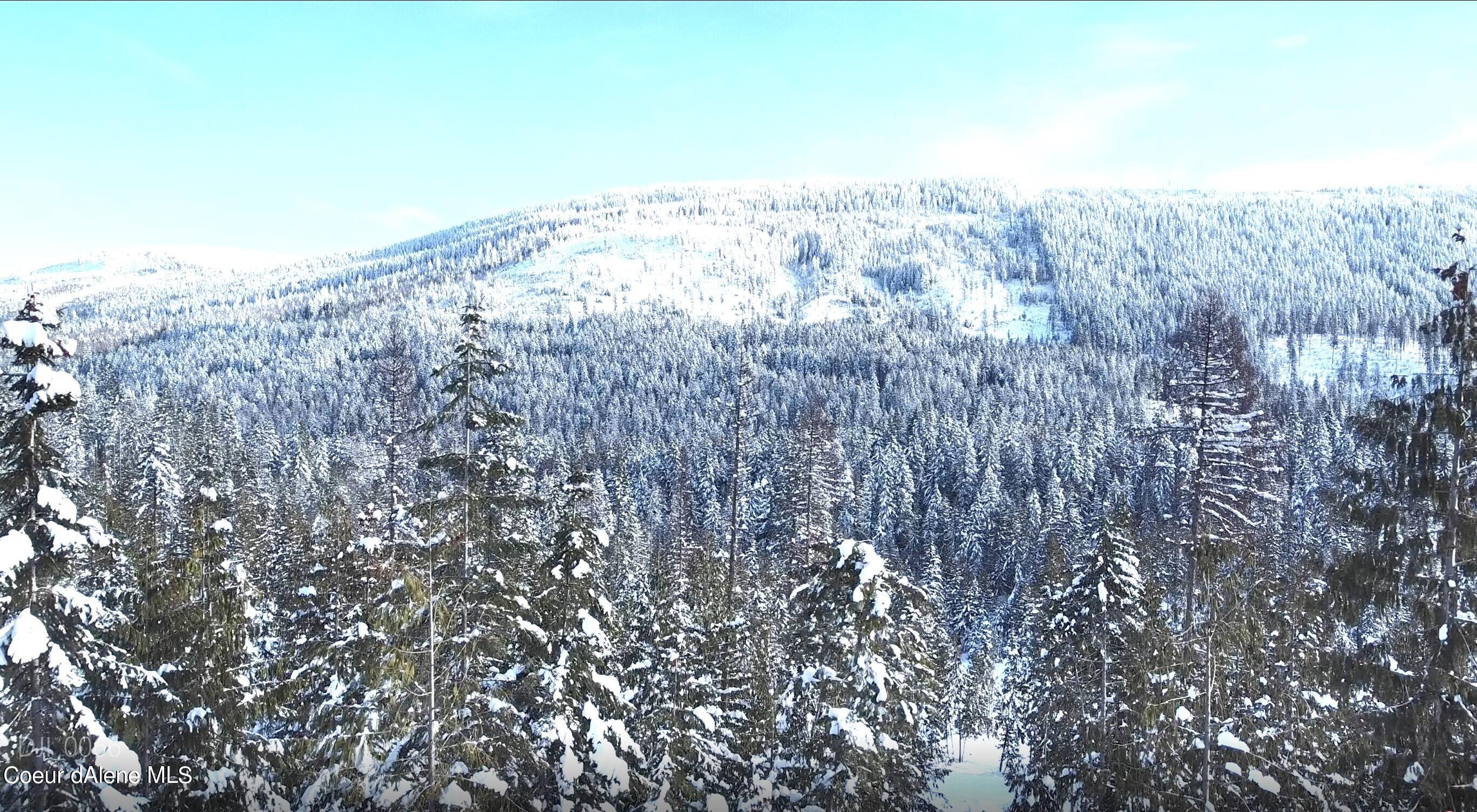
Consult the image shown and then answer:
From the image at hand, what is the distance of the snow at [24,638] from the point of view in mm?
10734

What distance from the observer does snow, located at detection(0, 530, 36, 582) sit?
10.6 meters

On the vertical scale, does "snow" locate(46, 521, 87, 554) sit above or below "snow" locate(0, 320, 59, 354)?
below

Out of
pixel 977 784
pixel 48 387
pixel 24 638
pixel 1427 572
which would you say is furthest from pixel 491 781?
pixel 977 784

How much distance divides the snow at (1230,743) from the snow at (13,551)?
2076 centimetres

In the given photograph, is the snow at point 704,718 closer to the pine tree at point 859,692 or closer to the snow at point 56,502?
the pine tree at point 859,692

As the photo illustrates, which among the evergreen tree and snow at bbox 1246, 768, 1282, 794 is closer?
the evergreen tree

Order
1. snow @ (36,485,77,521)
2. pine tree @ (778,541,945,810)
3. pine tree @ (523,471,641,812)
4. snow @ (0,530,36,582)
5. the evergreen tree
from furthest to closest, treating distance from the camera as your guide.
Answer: pine tree @ (523,471,641,812) < pine tree @ (778,541,945,810) < the evergreen tree < snow @ (36,485,77,521) < snow @ (0,530,36,582)

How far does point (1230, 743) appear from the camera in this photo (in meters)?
17.1

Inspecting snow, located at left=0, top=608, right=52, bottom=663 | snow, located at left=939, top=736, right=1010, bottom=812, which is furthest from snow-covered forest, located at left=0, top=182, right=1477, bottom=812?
snow, located at left=939, top=736, right=1010, bottom=812

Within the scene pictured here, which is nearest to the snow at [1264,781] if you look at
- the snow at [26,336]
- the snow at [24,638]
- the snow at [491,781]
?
the snow at [491,781]

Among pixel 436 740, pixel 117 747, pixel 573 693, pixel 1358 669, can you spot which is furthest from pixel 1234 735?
pixel 117 747

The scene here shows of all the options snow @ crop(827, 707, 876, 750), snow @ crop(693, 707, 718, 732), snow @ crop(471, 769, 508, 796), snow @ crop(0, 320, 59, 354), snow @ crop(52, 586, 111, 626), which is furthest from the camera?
snow @ crop(693, 707, 718, 732)

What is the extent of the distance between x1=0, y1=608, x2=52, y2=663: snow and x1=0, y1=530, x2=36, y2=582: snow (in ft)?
2.17

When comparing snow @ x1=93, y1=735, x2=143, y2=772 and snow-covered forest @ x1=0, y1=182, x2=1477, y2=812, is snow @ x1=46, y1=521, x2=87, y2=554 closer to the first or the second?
snow-covered forest @ x1=0, y1=182, x2=1477, y2=812
